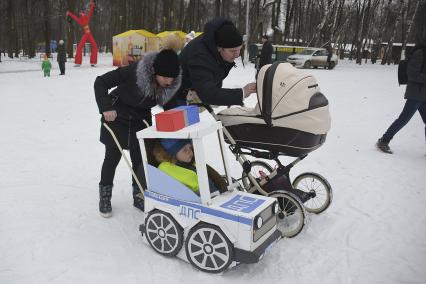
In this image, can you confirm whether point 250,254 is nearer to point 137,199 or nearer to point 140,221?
point 140,221

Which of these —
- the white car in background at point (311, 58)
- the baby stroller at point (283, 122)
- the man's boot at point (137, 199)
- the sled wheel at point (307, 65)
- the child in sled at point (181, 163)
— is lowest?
the man's boot at point (137, 199)

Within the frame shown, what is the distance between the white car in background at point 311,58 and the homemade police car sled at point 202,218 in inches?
830

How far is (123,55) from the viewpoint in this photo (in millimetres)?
21422

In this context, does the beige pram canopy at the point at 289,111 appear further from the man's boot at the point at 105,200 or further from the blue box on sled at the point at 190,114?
the man's boot at the point at 105,200

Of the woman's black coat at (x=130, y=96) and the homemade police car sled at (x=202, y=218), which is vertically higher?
the woman's black coat at (x=130, y=96)

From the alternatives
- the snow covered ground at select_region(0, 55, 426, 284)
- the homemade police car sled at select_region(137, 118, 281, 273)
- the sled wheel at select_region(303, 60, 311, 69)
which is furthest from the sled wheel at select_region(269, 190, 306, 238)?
the sled wheel at select_region(303, 60, 311, 69)

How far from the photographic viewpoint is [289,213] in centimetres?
335

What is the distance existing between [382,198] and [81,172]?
12.2 ft

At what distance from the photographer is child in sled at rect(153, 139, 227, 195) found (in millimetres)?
2900

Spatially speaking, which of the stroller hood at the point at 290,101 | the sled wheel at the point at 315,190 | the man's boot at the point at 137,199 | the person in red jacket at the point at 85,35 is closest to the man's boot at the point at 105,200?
the man's boot at the point at 137,199

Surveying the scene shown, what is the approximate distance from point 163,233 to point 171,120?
3.01 feet

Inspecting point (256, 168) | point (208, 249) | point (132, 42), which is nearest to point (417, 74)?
point (256, 168)

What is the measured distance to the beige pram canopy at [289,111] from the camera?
2947 millimetres

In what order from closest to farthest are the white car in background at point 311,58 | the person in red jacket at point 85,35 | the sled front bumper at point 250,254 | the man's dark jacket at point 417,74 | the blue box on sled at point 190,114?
the sled front bumper at point 250,254, the blue box on sled at point 190,114, the man's dark jacket at point 417,74, the person in red jacket at point 85,35, the white car in background at point 311,58
